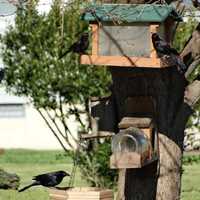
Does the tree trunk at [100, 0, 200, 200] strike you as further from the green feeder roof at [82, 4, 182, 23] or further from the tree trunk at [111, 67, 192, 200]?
the green feeder roof at [82, 4, 182, 23]

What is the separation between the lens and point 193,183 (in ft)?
50.9

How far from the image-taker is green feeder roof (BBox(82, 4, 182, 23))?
689 centimetres

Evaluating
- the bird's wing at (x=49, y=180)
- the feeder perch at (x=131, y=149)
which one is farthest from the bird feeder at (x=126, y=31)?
the bird's wing at (x=49, y=180)

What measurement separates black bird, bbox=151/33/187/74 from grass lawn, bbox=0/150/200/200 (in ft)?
19.6

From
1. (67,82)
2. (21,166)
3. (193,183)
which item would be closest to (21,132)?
(21,166)

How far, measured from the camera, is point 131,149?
22.1 feet

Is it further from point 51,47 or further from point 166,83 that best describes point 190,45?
point 51,47

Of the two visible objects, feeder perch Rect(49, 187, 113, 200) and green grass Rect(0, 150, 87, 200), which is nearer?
feeder perch Rect(49, 187, 113, 200)

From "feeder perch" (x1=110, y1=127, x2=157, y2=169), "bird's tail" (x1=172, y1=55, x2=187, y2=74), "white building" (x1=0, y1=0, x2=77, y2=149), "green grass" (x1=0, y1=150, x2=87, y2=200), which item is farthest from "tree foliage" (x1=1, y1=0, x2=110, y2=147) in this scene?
"white building" (x1=0, y1=0, x2=77, y2=149)

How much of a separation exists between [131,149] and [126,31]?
1.06 m

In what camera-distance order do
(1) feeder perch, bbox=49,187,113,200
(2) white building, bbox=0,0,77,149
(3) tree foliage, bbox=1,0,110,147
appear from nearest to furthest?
(1) feeder perch, bbox=49,187,113,200
(3) tree foliage, bbox=1,0,110,147
(2) white building, bbox=0,0,77,149

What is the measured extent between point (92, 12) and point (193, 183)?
8.88 metres

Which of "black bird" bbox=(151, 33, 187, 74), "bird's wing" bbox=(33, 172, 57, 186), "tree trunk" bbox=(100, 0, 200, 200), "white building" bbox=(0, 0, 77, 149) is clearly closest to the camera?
"black bird" bbox=(151, 33, 187, 74)

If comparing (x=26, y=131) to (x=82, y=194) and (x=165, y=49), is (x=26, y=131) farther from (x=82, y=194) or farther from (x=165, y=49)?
(x=82, y=194)
